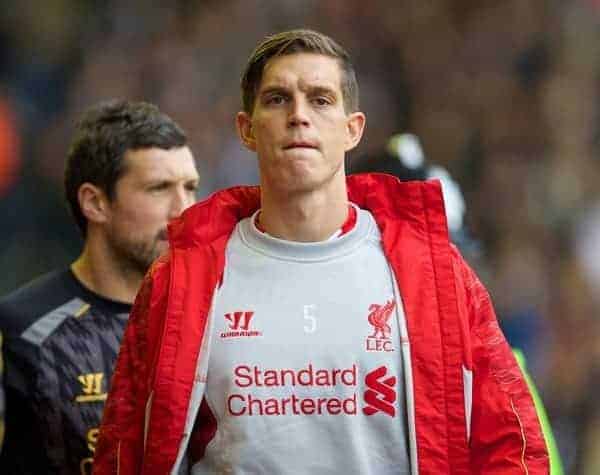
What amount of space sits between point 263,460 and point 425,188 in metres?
0.69

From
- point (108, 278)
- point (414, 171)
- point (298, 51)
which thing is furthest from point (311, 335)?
point (414, 171)

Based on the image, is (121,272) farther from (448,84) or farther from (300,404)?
(448,84)

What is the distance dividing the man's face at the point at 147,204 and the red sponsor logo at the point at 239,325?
1.34 m

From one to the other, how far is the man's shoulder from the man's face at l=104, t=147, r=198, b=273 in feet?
0.62

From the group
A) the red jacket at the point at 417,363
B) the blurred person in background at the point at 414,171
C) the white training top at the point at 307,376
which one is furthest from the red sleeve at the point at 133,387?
the blurred person in background at the point at 414,171

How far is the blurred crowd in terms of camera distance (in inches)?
278

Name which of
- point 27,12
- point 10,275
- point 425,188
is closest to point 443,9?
point 27,12

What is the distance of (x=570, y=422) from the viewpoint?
22.8 feet

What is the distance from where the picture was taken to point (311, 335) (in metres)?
2.66

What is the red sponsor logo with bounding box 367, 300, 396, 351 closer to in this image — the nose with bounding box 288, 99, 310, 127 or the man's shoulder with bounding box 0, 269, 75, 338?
the nose with bounding box 288, 99, 310, 127

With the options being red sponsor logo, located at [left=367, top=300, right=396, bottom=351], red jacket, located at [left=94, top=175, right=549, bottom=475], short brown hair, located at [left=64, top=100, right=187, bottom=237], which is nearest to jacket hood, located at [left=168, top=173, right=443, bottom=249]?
red jacket, located at [left=94, top=175, right=549, bottom=475]

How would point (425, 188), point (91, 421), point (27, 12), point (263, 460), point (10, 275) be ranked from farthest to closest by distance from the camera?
point (27, 12) → point (10, 275) → point (91, 421) → point (425, 188) → point (263, 460)

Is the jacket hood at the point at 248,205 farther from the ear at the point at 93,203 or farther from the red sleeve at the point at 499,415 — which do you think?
the ear at the point at 93,203

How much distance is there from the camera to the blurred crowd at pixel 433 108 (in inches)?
278
